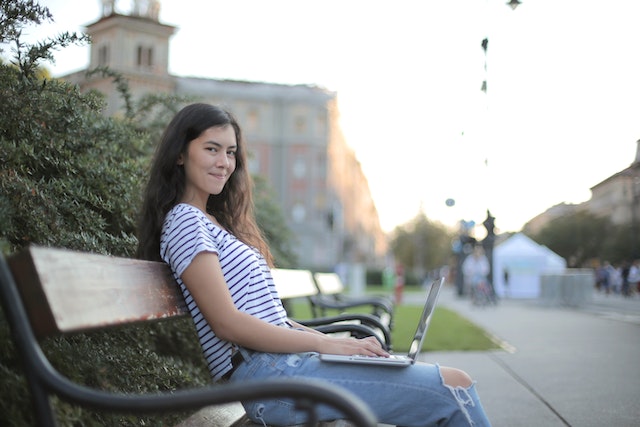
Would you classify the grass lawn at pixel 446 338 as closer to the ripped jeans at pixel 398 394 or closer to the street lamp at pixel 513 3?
the street lamp at pixel 513 3

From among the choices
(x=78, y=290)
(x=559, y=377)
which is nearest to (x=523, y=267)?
(x=559, y=377)

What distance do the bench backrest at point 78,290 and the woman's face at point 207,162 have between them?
2.23 feet

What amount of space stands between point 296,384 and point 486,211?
23.4m

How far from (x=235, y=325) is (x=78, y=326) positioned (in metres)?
0.77

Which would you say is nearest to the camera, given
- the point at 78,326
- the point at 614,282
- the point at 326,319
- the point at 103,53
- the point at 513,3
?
the point at 78,326

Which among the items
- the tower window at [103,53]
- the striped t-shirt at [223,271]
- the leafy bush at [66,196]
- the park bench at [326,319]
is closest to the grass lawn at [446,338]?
the park bench at [326,319]

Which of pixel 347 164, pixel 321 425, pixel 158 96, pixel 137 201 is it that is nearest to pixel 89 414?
pixel 321 425

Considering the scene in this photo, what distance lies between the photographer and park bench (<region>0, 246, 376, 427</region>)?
1559mm

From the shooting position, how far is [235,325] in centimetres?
251

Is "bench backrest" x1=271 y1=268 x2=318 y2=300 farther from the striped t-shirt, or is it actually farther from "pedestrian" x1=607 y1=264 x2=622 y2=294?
"pedestrian" x1=607 y1=264 x2=622 y2=294

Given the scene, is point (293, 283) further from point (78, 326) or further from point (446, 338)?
point (446, 338)

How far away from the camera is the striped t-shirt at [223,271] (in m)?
2.69

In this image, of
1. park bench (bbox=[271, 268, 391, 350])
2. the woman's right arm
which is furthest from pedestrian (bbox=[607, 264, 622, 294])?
the woman's right arm

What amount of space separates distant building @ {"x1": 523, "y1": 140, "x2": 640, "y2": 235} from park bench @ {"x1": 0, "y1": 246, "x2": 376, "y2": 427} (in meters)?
8.33
